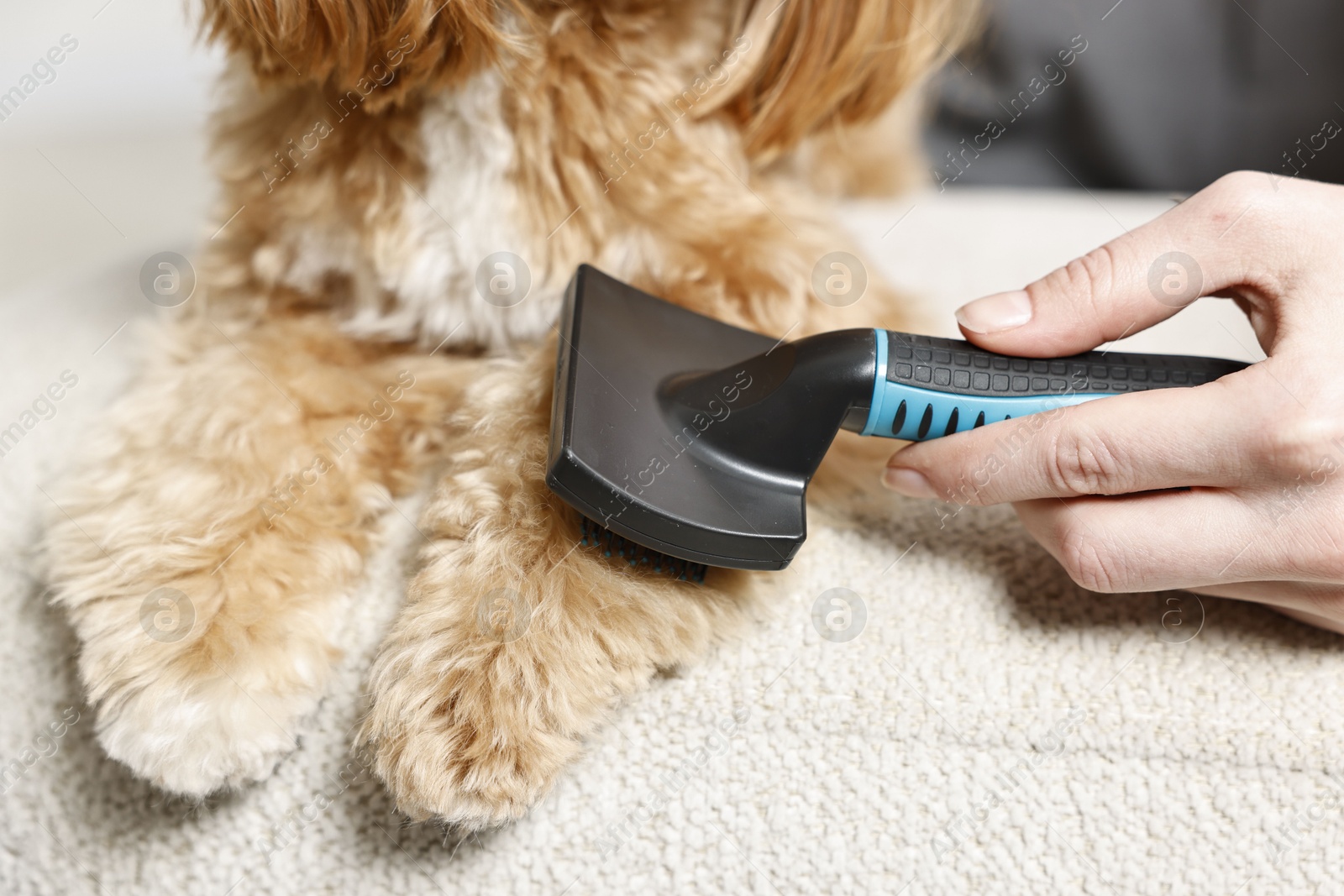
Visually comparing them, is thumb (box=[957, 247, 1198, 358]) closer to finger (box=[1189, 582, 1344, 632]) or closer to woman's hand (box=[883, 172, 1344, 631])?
woman's hand (box=[883, 172, 1344, 631])

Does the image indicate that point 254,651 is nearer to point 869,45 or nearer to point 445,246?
point 445,246

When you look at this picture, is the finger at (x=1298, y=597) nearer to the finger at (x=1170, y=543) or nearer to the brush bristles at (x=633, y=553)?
the finger at (x=1170, y=543)

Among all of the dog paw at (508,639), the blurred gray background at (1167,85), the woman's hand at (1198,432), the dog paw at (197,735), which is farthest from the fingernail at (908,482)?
the blurred gray background at (1167,85)

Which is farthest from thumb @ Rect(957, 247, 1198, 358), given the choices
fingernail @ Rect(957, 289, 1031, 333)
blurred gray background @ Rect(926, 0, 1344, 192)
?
blurred gray background @ Rect(926, 0, 1344, 192)

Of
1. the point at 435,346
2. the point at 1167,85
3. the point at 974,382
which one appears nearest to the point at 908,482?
the point at 974,382

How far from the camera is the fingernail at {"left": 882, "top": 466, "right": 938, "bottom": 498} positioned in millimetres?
611

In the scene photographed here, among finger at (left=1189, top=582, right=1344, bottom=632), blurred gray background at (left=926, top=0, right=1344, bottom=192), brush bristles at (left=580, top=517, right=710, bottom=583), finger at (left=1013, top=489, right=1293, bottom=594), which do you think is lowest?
blurred gray background at (left=926, top=0, right=1344, bottom=192)

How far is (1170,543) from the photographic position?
56 cm

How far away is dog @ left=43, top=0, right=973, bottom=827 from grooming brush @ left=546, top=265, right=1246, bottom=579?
88 mm

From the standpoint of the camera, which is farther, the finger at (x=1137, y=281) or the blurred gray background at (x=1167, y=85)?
the blurred gray background at (x=1167, y=85)

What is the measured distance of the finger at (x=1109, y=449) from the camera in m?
0.54

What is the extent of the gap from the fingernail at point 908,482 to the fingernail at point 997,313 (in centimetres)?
10

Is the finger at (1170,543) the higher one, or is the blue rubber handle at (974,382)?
the blue rubber handle at (974,382)

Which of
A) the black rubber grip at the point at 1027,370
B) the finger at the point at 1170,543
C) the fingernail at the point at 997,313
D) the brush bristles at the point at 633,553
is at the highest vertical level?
the fingernail at the point at 997,313
